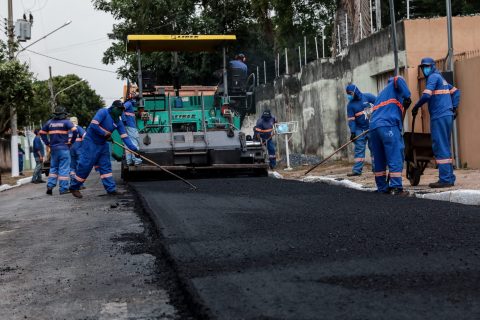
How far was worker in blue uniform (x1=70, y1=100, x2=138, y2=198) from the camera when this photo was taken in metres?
11.5

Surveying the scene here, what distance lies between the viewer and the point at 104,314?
389 cm

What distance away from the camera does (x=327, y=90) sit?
2006cm

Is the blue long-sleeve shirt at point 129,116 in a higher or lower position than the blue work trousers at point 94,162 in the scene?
higher

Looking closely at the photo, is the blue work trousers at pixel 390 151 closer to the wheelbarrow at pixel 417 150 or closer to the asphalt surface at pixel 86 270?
the wheelbarrow at pixel 417 150

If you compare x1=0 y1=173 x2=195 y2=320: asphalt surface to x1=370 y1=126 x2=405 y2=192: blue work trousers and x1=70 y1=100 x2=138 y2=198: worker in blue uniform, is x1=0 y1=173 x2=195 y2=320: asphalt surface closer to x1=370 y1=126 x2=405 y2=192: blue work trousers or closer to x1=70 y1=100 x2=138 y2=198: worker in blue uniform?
x1=70 y1=100 x2=138 y2=198: worker in blue uniform

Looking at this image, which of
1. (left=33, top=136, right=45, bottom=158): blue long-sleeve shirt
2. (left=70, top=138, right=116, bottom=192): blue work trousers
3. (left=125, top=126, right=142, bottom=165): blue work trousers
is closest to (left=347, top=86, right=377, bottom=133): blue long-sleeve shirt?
(left=125, top=126, right=142, bottom=165): blue work trousers

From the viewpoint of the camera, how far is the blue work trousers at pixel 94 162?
11531 millimetres

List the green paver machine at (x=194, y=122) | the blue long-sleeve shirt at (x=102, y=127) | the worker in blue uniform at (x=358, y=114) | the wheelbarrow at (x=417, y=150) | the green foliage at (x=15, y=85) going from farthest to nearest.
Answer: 1. the green foliage at (x=15, y=85)
2. the green paver machine at (x=194, y=122)
3. the worker in blue uniform at (x=358, y=114)
4. the blue long-sleeve shirt at (x=102, y=127)
5. the wheelbarrow at (x=417, y=150)

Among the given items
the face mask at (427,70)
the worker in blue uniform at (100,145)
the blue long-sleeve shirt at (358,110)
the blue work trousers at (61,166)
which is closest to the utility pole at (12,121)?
the blue work trousers at (61,166)

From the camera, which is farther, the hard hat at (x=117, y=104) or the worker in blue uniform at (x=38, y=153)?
the worker in blue uniform at (x=38, y=153)

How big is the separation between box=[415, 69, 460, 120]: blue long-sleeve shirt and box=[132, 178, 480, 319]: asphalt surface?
5.50 ft

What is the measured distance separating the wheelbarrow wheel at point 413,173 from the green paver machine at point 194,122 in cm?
429

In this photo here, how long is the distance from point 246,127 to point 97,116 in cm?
1621

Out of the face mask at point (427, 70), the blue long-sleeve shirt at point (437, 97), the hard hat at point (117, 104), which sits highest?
the face mask at point (427, 70)
